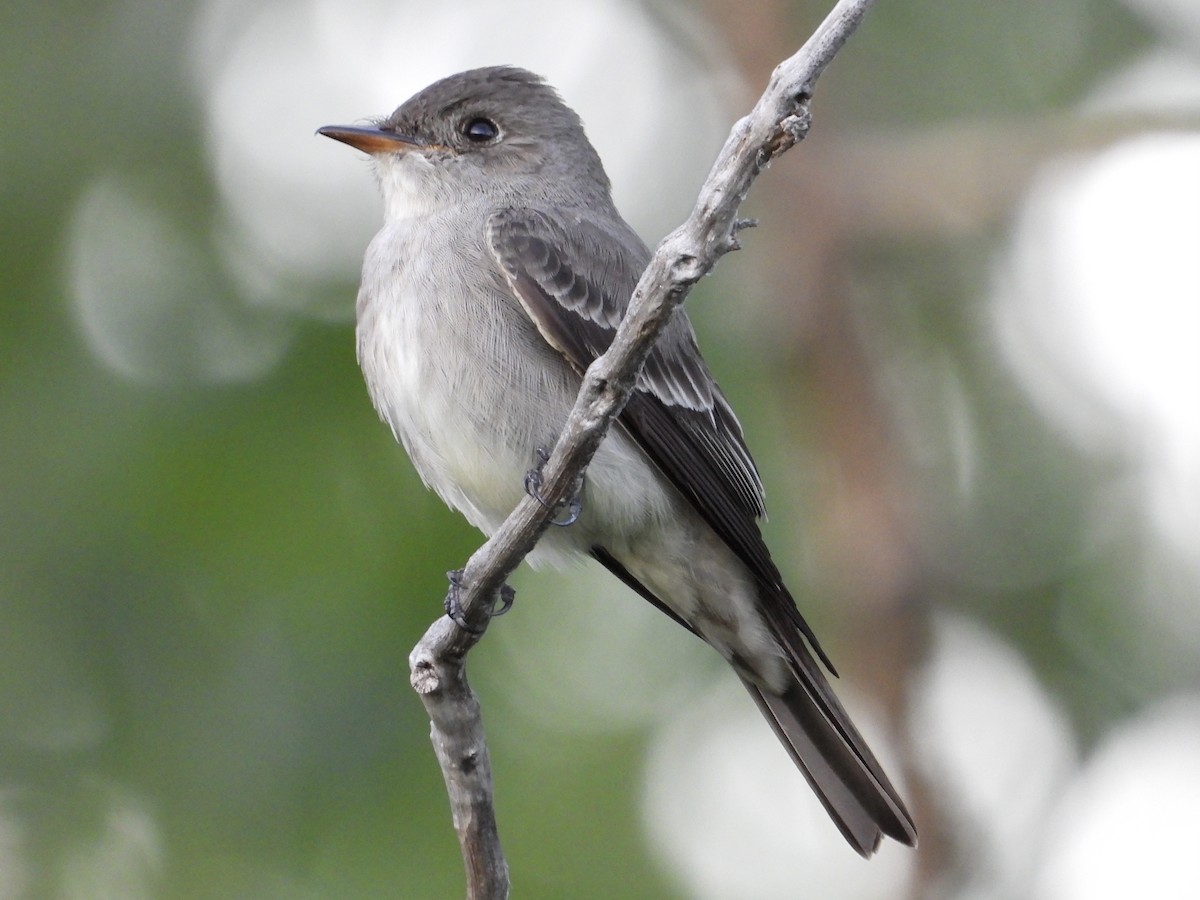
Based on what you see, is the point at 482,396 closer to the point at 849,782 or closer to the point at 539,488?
the point at 539,488

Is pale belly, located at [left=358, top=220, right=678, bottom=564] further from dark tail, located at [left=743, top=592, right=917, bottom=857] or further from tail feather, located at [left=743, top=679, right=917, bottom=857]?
tail feather, located at [left=743, top=679, right=917, bottom=857]

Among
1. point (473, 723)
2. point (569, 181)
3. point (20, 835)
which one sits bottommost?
point (20, 835)

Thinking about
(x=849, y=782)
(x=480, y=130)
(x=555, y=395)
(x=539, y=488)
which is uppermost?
(x=480, y=130)

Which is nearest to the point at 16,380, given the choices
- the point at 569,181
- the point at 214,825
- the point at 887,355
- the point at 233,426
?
the point at 233,426

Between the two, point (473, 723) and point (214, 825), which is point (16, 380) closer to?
point (214, 825)

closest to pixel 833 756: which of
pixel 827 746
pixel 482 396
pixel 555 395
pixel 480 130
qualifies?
pixel 827 746

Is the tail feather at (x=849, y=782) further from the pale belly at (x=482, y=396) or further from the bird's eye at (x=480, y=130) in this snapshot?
the bird's eye at (x=480, y=130)
